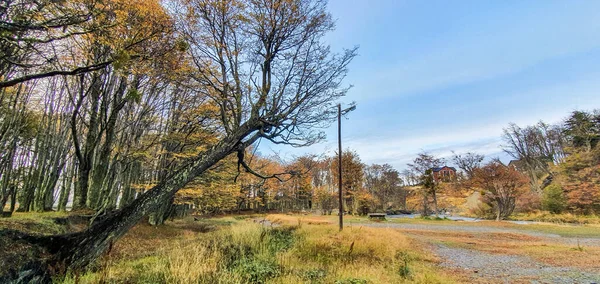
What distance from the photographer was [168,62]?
7.49 m

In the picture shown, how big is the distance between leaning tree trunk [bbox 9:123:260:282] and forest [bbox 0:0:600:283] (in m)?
0.02

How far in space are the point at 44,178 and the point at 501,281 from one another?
18084mm

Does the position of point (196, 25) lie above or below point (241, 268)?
above

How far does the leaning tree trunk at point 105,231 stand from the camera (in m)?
3.99

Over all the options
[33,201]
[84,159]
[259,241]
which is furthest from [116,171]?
[259,241]

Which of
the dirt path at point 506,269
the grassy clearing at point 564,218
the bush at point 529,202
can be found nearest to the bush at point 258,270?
the dirt path at point 506,269

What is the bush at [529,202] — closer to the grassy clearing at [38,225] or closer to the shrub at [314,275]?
the shrub at [314,275]

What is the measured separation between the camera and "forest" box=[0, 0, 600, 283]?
4.41 m

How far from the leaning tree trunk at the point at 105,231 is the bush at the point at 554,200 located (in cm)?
2909

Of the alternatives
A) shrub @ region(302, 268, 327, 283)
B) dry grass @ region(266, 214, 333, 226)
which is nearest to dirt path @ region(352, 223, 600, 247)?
dry grass @ region(266, 214, 333, 226)

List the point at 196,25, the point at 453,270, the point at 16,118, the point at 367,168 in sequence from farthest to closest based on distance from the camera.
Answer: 1. the point at 367,168
2. the point at 16,118
3. the point at 196,25
4. the point at 453,270

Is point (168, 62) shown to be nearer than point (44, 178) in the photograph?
Yes

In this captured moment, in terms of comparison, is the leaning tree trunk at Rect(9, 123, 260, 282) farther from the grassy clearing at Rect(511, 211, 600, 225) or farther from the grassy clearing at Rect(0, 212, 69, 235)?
the grassy clearing at Rect(511, 211, 600, 225)

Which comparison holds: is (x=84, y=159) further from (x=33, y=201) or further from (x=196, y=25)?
(x=33, y=201)
